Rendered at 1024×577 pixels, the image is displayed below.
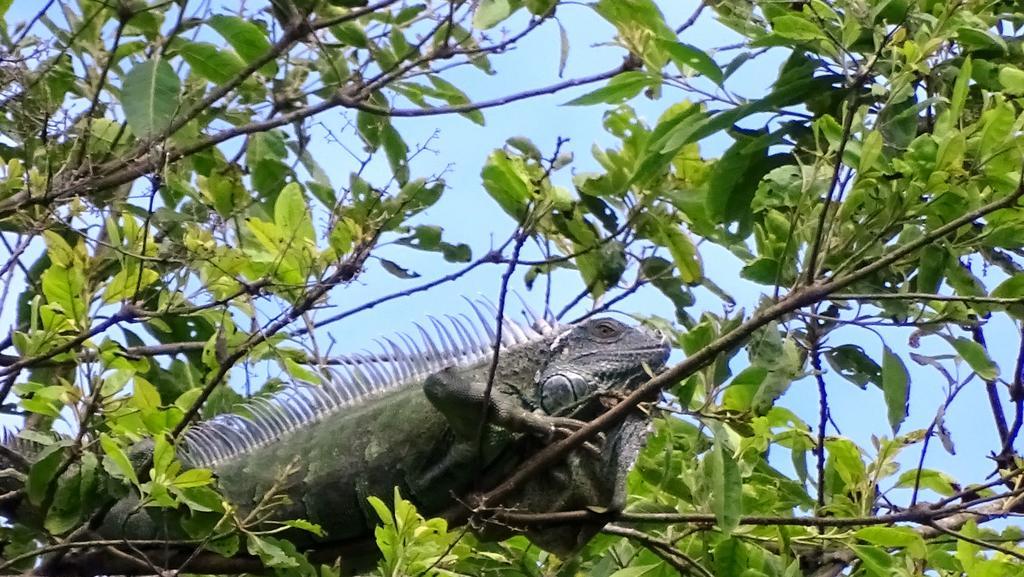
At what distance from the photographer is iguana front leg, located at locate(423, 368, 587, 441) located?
10.6 feet

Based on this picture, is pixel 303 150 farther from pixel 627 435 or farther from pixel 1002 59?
pixel 1002 59

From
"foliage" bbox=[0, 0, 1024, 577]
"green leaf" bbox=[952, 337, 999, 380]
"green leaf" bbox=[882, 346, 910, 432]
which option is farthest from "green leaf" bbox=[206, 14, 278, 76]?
"green leaf" bbox=[952, 337, 999, 380]

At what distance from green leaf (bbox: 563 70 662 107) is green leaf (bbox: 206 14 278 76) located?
0.82 metres

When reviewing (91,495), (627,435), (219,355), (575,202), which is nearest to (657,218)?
(575,202)

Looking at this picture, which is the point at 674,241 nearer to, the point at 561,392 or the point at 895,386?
the point at 561,392

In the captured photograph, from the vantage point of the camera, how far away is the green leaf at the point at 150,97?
123 inches

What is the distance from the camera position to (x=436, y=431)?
3568 millimetres

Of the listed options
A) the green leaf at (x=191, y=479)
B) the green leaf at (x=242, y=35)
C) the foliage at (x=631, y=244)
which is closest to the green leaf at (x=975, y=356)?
the foliage at (x=631, y=244)

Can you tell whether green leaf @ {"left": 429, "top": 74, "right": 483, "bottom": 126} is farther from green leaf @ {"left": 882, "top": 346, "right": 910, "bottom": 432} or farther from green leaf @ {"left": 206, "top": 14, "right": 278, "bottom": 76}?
green leaf @ {"left": 882, "top": 346, "right": 910, "bottom": 432}

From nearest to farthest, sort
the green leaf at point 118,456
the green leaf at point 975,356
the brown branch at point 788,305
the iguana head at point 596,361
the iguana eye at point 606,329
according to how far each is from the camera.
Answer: the brown branch at point 788,305 → the green leaf at point 118,456 → the green leaf at point 975,356 → the iguana head at point 596,361 → the iguana eye at point 606,329

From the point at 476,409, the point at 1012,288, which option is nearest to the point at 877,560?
the point at 1012,288

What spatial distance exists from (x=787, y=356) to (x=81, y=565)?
6.14 feet

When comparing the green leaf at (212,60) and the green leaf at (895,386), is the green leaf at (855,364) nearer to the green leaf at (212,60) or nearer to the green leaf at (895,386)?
the green leaf at (895,386)

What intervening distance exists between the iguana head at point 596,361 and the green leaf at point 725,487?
60 centimetres
